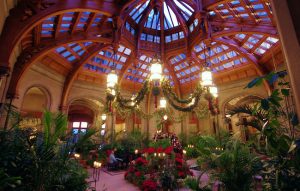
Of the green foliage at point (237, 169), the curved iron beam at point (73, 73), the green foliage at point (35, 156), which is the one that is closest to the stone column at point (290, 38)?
the green foliage at point (237, 169)

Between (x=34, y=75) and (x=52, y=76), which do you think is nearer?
(x=34, y=75)

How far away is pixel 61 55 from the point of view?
10.9 metres

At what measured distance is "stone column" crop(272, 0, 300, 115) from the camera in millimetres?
1330

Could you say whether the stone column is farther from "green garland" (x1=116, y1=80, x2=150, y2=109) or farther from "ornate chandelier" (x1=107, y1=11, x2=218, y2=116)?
"green garland" (x1=116, y1=80, x2=150, y2=109)

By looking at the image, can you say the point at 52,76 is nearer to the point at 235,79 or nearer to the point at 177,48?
the point at 177,48

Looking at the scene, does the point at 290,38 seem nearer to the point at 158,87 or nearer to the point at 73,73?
the point at 158,87

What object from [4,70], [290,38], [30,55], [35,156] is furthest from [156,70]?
[30,55]

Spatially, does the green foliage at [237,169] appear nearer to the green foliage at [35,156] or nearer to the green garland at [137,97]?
the green foliage at [35,156]

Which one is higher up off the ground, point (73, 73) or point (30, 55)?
point (73, 73)

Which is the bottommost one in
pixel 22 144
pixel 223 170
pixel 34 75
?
pixel 223 170

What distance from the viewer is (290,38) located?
1.39 meters

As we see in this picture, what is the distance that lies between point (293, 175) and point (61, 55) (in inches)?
476

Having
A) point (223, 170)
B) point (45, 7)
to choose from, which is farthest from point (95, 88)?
point (223, 170)

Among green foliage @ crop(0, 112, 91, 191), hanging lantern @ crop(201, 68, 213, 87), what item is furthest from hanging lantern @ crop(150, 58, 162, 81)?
green foliage @ crop(0, 112, 91, 191)
